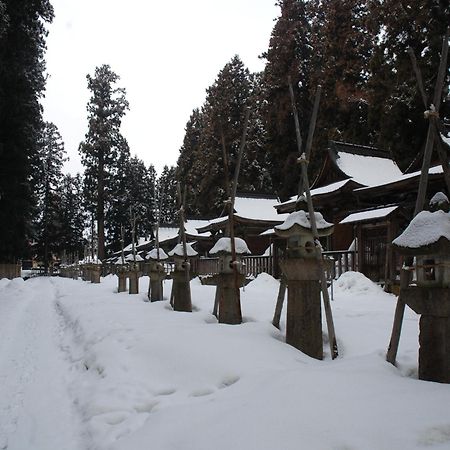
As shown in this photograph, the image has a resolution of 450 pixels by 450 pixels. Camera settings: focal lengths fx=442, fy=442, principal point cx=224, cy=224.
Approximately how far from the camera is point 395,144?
19.3m

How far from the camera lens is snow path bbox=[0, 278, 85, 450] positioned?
3.55 m

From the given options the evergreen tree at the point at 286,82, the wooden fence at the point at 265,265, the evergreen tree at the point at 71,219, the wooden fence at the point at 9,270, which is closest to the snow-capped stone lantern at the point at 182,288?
the wooden fence at the point at 265,265

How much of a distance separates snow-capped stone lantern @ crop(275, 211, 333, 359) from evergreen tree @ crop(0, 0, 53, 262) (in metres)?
12.2

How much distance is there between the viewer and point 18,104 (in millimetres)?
17375

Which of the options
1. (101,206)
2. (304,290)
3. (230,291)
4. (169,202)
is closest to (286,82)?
(101,206)

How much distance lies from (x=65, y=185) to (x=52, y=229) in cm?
1153

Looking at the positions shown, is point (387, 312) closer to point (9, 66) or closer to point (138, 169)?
point (9, 66)

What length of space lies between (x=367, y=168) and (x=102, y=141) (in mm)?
33534

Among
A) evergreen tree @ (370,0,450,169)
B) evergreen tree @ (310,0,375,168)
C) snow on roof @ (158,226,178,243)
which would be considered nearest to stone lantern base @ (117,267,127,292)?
evergreen tree @ (370,0,450,169)

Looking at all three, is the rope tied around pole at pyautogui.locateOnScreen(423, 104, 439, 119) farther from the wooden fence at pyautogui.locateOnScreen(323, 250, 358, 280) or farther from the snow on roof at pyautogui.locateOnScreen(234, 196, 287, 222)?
the snow on roof at pyautogui.locateOnScreen(234, 196, 287, 222)

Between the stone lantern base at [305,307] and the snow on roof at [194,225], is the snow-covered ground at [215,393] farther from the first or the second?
the snow on roof at [194,225]

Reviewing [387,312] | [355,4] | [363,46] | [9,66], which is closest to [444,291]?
[387,312]

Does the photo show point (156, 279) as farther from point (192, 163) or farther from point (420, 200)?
point (192, 163)

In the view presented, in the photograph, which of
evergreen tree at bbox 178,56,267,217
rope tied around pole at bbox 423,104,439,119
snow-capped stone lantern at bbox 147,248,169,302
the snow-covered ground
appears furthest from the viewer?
evergreen tree at bbox 178,56,267,217
